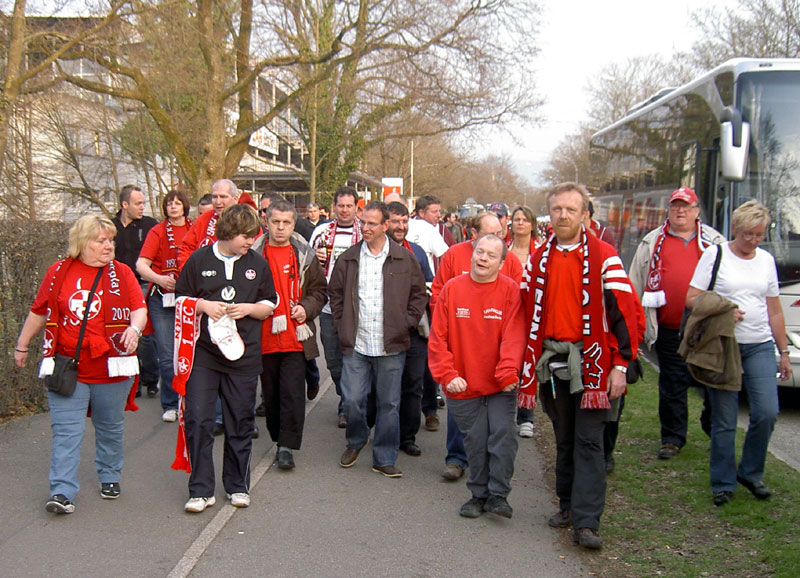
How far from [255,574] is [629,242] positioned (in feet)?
37.7

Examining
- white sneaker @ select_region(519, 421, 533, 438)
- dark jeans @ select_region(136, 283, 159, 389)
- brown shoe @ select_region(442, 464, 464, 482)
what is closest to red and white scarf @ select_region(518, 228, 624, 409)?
brown shoe @ select_region(442, 464, 464, 482)

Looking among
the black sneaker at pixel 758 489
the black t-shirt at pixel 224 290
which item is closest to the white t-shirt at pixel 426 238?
the black t-shirt at pixel 224 290

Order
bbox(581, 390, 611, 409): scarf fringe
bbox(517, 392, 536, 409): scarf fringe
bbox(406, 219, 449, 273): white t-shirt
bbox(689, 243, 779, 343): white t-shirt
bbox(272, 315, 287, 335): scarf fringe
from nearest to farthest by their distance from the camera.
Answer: bbox(581, 390, 611, 409): scarf fringe < bbox(517, 392, 536, 409): scarf fringe < bbox(689, 243, 779, 343): white t-shirt < bbox(272, 315, 287, 335): scarf fringe < bbox(406, 219, 449, 273): white t-shirt

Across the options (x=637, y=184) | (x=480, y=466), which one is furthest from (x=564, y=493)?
(x=637, y=184)

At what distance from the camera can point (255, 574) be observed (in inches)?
170

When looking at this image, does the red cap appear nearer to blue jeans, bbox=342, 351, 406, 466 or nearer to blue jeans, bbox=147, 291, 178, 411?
blue jeans, bbox=342, 351, 406, 466

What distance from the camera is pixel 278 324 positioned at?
602 centimetres

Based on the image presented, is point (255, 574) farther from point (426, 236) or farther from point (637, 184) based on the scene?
point (637, 184)

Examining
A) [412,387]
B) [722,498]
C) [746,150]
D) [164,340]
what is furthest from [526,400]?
[746,150]

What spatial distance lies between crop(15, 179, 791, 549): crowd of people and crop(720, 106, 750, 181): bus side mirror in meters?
1.93

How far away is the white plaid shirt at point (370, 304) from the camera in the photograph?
6.13 meters

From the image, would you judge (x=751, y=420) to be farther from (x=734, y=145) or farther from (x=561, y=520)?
(x=734, y=145)

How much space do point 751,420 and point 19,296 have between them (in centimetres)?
641

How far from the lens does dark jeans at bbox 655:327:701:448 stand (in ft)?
21.1
